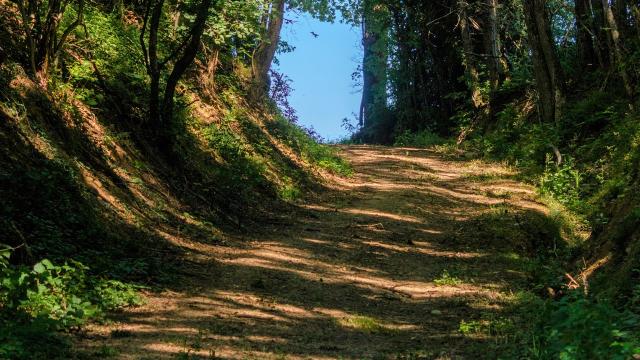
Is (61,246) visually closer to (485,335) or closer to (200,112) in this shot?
(485,335)

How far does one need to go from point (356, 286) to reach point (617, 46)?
30.4ft

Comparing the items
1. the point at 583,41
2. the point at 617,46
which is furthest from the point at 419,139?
the point at 617,46

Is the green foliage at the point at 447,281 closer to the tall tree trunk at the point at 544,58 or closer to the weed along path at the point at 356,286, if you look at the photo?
the weed along path at the point at 356,286

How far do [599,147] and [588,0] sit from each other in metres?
4.37

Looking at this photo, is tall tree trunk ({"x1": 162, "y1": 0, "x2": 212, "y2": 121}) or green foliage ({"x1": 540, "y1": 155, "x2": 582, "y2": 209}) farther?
green foliage ({"x1": 540, "y1": 155, "x2": 582, "y2": 209})

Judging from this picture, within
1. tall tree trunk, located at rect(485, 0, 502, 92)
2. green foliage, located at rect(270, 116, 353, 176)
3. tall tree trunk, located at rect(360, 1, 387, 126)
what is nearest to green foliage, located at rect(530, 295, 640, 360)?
green foliage, located at rect(270, 116, 353, 176)

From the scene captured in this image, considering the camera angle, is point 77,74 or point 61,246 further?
point 77,74

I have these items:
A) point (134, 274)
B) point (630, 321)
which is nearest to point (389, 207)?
A: point (134, 274)

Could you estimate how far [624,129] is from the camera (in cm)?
1315

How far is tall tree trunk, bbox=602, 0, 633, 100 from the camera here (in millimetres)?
13844

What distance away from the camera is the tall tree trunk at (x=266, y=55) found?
19734 millimetres

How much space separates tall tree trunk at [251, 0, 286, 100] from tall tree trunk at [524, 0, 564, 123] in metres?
7.20

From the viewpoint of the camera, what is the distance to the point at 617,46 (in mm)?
14266

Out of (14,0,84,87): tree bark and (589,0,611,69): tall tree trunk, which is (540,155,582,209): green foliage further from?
(14,0,84,87): tree bark
